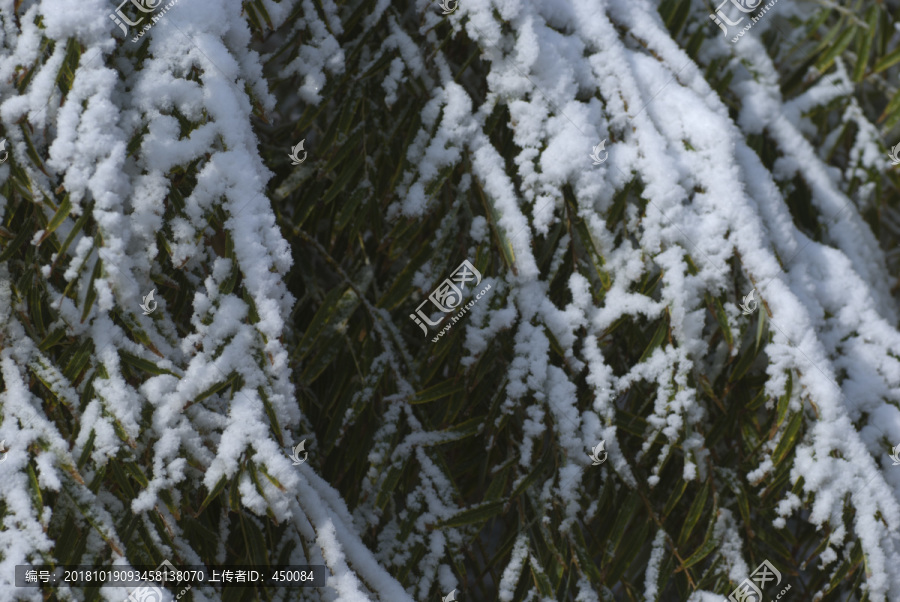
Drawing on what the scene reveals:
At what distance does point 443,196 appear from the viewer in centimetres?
108

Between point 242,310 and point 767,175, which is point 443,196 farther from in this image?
point 767,175

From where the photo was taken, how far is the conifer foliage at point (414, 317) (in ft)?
2.65

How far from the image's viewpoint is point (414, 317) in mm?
1092

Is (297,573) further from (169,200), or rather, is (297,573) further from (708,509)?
(708,509)

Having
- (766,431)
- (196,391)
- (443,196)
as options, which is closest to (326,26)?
(443,196)

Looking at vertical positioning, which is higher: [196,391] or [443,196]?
[443,196]

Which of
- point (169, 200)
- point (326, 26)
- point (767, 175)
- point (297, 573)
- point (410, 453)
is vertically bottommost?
point (297, 573)

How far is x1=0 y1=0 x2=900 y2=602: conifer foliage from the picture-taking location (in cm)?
81

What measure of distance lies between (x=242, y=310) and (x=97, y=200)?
21 centimetres

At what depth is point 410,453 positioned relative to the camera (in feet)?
3.43

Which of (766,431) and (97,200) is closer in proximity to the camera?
(97,200)

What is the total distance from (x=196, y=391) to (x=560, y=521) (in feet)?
1.87

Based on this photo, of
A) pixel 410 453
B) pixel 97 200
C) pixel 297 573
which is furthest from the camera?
pixel 410 453

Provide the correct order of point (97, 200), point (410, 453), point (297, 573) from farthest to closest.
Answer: point (410, 453)
point (297, 573)
point (97, 200)
